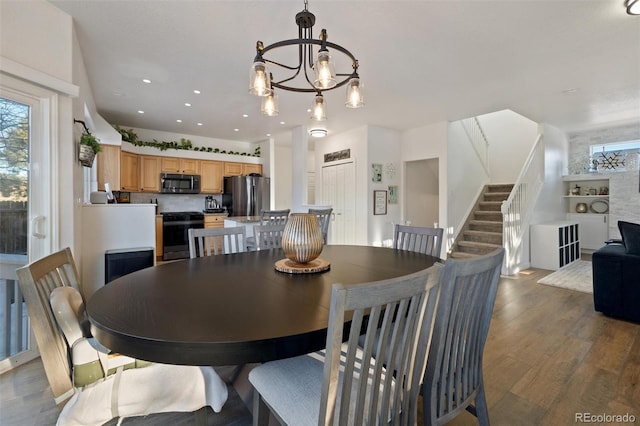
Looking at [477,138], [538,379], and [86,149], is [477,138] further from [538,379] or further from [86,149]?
[86,149]

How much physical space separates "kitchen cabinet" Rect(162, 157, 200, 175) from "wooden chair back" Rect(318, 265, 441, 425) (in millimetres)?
6076

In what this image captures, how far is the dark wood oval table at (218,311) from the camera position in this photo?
0.82 m

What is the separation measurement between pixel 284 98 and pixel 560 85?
3.64 m

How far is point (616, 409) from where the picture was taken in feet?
5.37

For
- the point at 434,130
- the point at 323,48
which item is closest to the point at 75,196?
the point at 323,48

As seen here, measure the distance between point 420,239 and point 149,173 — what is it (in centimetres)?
552

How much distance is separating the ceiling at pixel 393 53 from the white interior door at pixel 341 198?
158 cm

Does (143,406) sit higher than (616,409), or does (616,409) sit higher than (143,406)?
(143,406)

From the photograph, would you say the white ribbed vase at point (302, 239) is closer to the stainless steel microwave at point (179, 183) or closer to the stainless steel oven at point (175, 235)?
the stainless steel oven at point (175, 235)

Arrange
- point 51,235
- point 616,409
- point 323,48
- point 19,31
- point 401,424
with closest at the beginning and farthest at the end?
point 401,424, point 616,409, point 323,48, point 19,31, point 51,235

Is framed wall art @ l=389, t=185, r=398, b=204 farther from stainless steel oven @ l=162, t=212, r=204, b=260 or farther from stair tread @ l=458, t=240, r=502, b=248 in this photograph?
stainless steel oven @ l=162, t=212, r=204, b=260

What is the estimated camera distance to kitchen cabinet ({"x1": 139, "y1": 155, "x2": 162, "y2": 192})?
572 cm

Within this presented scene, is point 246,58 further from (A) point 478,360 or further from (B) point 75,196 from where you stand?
(A) point 478,360

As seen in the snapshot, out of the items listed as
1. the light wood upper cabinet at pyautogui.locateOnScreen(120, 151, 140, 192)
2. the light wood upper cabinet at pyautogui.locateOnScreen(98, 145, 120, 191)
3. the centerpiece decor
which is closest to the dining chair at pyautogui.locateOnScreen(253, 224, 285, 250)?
the centerpiece decor
